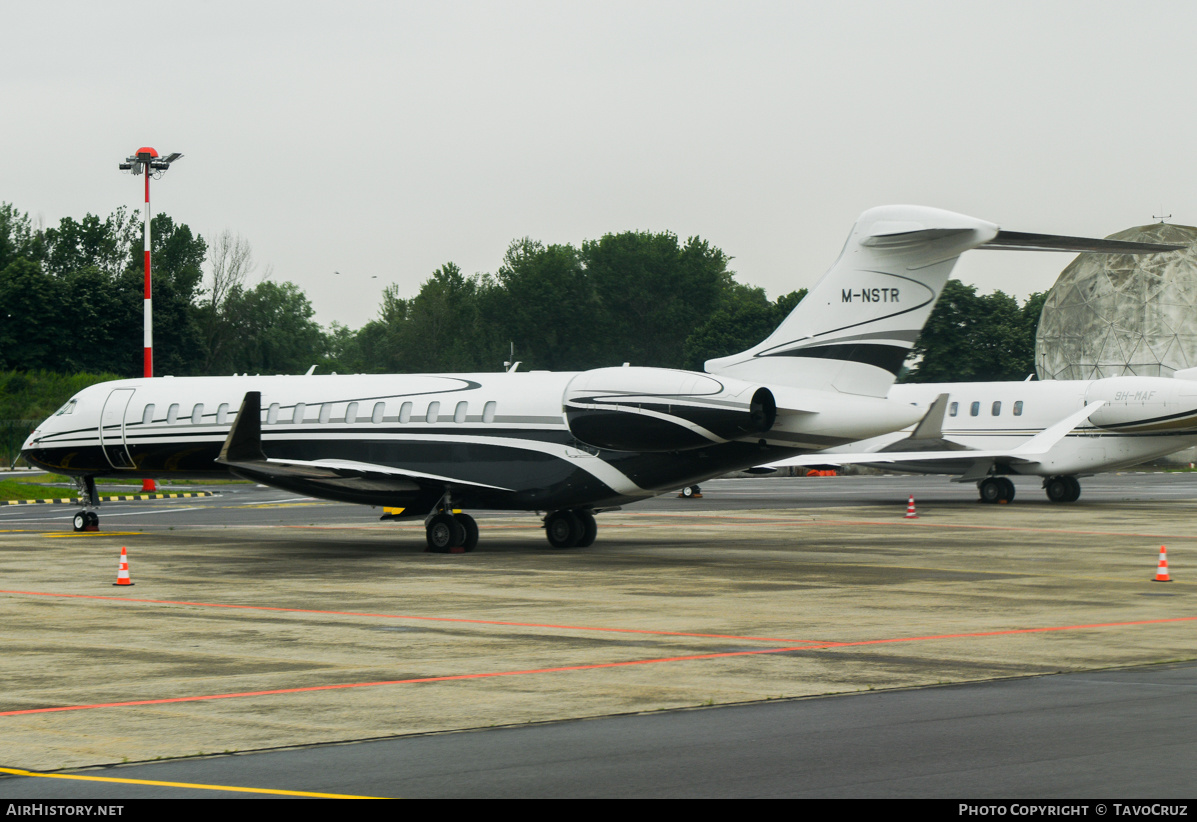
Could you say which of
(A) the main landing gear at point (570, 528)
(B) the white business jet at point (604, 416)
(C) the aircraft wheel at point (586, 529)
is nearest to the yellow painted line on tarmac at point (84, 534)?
(B) the white business jet at point (604, 416)

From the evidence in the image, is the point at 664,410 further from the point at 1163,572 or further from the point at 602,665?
the point at 602,665

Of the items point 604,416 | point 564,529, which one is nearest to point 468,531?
point 564,529

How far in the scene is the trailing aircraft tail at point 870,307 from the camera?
74.5 feet

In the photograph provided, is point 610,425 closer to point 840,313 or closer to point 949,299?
point 840,313

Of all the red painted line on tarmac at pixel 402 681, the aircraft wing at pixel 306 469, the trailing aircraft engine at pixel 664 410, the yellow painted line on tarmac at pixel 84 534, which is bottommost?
the red painted line on tarmac at pixel 402 681

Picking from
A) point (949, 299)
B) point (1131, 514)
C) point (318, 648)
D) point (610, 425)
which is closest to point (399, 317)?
point (949, 299)

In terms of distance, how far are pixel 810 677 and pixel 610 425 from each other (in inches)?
454

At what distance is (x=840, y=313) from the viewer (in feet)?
75.9

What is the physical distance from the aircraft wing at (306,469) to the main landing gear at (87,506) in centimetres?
685

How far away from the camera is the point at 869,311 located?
2300cm

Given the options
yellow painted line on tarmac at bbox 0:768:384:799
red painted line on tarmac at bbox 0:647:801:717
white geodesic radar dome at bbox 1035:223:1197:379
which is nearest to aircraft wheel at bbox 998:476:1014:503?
red painted line on tarmac at bbox 0:647:801:717

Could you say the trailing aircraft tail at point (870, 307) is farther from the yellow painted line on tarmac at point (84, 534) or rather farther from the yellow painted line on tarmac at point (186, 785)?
the yellow painted line on tarmac at point (186, 785)

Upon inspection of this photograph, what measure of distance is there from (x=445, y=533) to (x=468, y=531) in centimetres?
44

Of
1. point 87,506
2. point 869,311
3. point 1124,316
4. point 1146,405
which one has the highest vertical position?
point 1124,316
